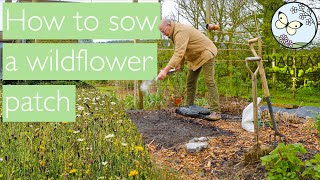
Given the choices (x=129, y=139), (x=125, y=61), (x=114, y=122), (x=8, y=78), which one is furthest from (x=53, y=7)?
(x=8, y=78)

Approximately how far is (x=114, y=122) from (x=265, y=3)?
26.1ft

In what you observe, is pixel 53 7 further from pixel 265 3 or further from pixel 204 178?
pixel 265 3

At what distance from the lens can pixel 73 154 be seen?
10.7ft

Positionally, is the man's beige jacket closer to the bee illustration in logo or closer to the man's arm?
the man's arm

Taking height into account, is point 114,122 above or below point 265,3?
below

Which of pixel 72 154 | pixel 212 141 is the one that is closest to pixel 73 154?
pixel 72 154

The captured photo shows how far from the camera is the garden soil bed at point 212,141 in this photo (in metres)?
3.09

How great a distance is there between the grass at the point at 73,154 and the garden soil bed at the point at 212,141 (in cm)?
25

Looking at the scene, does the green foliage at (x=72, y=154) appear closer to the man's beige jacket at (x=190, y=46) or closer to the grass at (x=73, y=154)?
the grass at (x=73, y=154)

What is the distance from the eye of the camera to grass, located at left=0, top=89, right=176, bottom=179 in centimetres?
288

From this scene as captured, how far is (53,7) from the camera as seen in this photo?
586cm

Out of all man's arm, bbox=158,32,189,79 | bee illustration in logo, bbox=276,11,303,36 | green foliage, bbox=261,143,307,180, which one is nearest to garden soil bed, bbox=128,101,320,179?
green foliage, bbox=261,143,307,180

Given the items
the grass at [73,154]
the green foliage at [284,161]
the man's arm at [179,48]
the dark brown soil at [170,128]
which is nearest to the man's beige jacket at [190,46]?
the man's arm at [179,48]

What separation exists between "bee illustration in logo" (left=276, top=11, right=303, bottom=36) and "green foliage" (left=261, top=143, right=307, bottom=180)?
6470 millimetres
